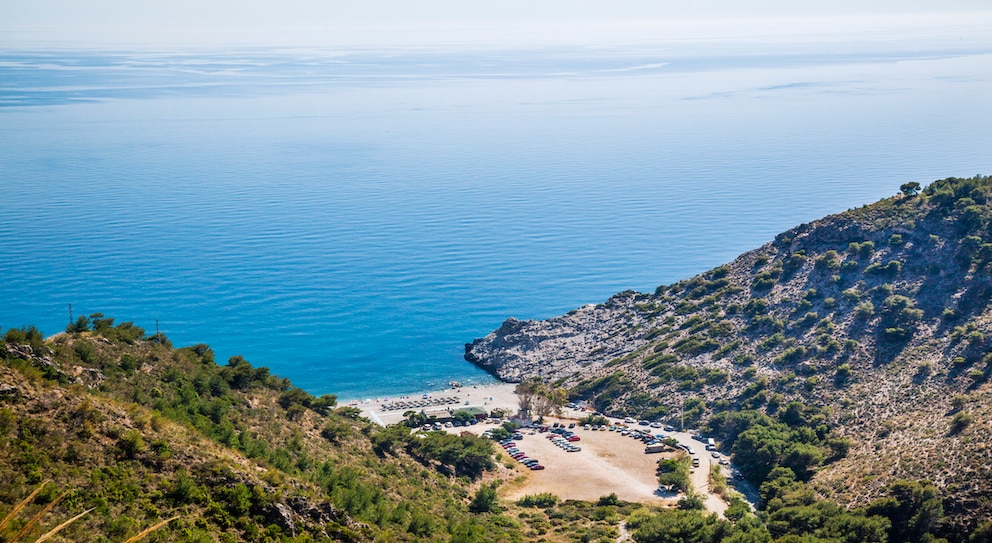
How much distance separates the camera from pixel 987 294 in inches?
2653

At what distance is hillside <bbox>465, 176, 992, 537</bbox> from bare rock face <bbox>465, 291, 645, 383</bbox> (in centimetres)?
20

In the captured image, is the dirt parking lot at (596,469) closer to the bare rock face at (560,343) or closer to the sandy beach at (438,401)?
the sandy beach at (438,401)

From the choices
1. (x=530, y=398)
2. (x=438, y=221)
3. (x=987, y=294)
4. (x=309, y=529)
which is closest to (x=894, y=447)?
(x=987, y=294)

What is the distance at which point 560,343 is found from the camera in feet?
302

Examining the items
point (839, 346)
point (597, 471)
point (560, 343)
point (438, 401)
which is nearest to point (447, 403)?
point (438, 401)

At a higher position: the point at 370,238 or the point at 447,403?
the point at 370,238

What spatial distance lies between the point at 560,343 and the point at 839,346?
30.1 meters

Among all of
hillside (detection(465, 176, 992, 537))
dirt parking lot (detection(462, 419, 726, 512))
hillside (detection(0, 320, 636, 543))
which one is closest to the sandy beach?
hillside (detection(465, 176, 992, 537))

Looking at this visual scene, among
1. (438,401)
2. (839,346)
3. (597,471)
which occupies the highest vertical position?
(839,346)

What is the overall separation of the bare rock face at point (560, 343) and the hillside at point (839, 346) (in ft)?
0.66

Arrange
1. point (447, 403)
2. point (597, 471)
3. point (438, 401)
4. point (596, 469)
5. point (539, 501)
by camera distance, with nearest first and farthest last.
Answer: point (539, 501) → point (597, 471) → point (596, 469) → point (447, 403) → point (438, 401)

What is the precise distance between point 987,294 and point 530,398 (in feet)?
116

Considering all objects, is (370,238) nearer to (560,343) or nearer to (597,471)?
(560,343)

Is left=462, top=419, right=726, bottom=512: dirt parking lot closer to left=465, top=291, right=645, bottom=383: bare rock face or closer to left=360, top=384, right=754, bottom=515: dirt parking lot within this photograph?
left=360, top=384, right=754, bottom=515: dirt parking lot
